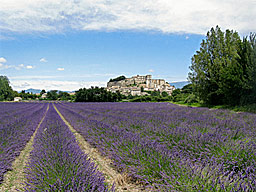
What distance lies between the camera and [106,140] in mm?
4645

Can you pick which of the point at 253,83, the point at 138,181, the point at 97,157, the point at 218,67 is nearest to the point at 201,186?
the point at 138,181

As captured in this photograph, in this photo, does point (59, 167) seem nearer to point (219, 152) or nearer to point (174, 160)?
point (174, 160)

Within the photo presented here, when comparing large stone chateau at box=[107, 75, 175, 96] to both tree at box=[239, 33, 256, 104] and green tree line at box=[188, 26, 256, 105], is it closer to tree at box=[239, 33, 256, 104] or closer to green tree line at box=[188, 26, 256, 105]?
green tree line at box=[188, 26, 256, 105]

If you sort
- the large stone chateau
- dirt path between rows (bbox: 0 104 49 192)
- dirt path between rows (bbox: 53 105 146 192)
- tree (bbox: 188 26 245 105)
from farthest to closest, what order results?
the large stone chateau < tree (bbox: 188 26 245 105) < dirt path between rows (bbox: 0 104 49 192) < dirt path between rows (bbox: 53 105 146 192)

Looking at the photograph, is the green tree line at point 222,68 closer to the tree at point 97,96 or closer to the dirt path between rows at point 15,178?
the dirt path between rows at point 15,178

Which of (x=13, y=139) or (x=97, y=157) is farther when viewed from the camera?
(x=13, y=139)

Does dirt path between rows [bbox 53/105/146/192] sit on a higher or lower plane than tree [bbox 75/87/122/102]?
lower

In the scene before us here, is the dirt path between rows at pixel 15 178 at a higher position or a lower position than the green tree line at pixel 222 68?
lower

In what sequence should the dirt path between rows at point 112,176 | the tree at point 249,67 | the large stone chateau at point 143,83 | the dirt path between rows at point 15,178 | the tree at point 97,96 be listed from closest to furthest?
the dirt path between rows at point 112,176
the dirt path between rows at point 15,178
the tree at point 249,67
the tree at point 97,96
the large stone chateau at point 143,83

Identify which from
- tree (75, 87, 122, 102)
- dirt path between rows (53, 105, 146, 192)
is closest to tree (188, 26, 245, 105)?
dirt path between rows (53, 105, 146, 192)

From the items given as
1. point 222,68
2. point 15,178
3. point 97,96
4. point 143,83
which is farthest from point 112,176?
point 143,83

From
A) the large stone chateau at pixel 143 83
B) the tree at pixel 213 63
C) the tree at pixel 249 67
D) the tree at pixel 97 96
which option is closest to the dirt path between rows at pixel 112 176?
the tree at pixel 249 67

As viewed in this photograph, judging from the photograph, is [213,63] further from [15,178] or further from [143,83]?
[143,83]

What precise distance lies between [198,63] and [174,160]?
17.9 metres
